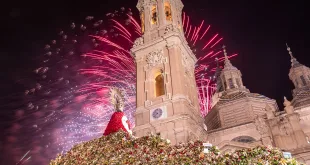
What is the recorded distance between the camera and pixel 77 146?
1213 centimetres

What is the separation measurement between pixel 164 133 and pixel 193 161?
11.9 meters

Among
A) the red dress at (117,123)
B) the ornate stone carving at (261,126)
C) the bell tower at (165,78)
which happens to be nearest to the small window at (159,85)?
the bell tower at (165,78)

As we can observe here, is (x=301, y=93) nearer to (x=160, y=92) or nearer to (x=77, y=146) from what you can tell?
(x=160, y=92)

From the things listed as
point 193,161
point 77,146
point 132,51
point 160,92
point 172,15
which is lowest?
point 193,161

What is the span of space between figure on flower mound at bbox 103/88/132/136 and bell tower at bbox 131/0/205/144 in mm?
6034

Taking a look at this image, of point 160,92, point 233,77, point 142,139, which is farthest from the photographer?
point 233,77

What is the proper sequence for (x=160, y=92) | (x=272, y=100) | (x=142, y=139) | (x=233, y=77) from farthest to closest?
(x=233, y=77) → (x=272, y=100) → (x=160, y=92) → (x=142, y=139)

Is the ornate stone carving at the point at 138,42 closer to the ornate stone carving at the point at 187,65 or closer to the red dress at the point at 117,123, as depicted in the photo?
the ornate stone carving at the point at 187,65

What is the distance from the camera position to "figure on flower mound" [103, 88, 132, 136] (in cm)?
1448

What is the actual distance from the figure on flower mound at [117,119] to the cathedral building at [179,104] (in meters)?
5.22

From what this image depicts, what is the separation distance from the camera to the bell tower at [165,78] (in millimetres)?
22281

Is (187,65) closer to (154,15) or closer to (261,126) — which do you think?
(154,15)

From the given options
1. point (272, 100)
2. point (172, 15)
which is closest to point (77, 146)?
point (172, 15)

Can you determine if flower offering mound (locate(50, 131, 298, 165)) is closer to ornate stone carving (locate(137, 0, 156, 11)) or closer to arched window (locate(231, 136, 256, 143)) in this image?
arched window (locate(231, 136, 256, 143))
